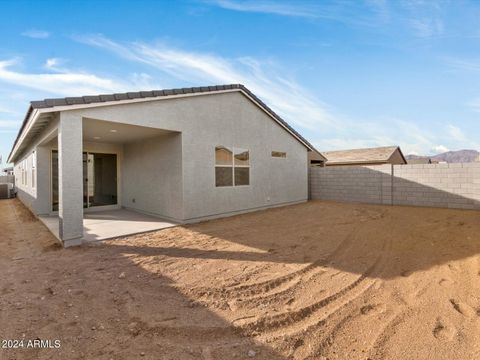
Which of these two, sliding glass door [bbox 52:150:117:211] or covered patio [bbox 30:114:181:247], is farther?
sliding glass door [bbox 52:150:117:211]

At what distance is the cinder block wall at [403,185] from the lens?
10727 mm

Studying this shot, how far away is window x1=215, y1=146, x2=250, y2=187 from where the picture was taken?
9.34 meters

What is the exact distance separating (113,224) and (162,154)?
278 centimetres

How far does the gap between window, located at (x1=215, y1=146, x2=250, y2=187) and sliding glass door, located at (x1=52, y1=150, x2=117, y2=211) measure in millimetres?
5239

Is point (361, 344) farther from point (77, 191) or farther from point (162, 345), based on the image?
point (77, 191)

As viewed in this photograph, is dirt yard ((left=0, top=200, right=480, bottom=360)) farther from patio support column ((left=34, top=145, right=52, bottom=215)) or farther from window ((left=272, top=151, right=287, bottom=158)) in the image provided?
Answer: window ((left=272, top=151, right=287, bottom=158))

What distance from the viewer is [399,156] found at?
23.8 meters

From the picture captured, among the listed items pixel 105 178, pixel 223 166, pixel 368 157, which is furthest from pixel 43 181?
pixel 368 157

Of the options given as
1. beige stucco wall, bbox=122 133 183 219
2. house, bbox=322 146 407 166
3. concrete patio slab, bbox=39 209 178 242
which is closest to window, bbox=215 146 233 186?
beige stucco wall, bbox=122 133 183 219

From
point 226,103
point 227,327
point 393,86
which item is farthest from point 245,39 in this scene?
point 227,327

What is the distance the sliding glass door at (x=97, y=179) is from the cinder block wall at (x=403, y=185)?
419 inches

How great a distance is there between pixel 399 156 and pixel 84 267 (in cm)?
2649

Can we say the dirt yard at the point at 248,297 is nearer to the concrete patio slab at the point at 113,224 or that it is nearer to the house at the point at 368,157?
the concrete patio slab at the point at 113,224

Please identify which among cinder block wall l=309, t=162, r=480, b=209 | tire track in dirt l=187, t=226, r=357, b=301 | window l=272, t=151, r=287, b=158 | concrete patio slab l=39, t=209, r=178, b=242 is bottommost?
tire track in dirt l=187, t=226, r=357, b=301
